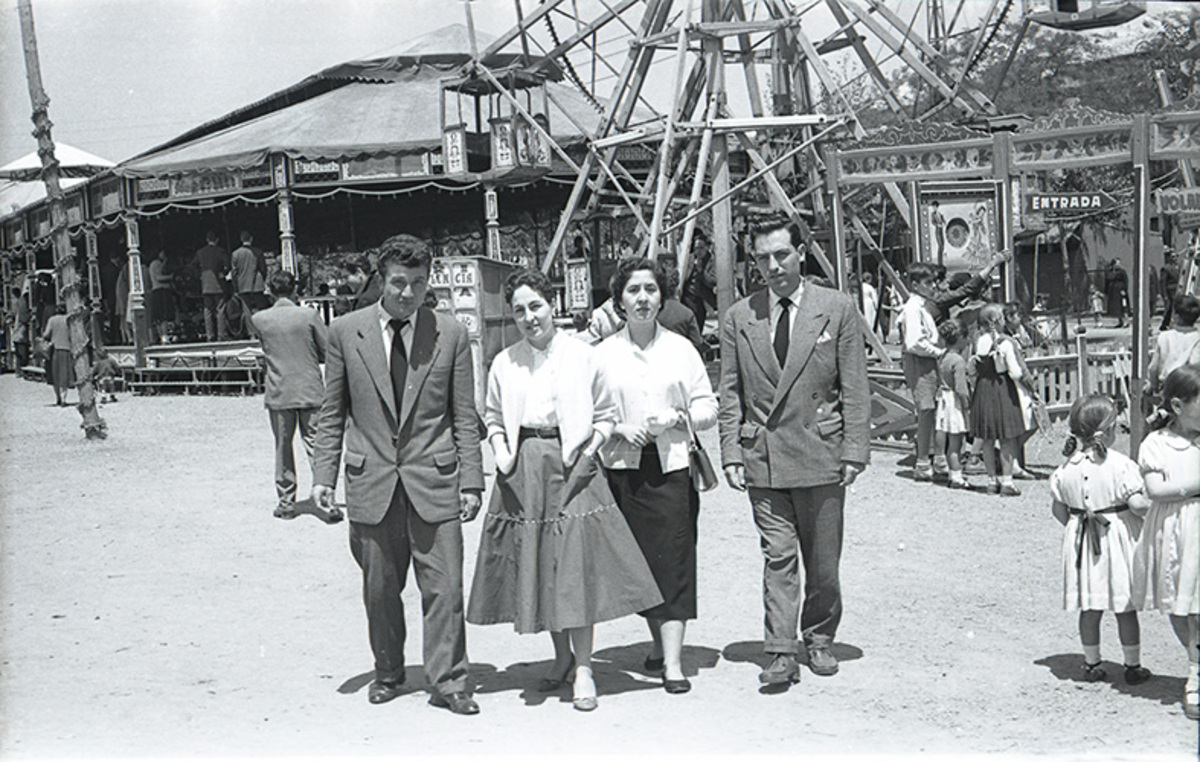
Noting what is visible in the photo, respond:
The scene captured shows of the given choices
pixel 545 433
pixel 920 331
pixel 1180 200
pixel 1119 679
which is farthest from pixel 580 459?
pixel 1180 200

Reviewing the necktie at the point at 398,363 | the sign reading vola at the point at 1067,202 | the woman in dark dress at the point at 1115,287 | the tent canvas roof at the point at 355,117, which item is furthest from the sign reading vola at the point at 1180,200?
the woman in dark dress at the point at 1115,287

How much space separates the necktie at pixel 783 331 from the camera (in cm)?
580

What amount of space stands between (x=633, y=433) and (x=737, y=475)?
22.2 inches

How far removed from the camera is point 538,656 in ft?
20.4

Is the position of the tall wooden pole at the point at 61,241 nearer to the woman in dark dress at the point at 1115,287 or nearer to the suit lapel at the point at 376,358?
the suit lapel at the point at 376,358

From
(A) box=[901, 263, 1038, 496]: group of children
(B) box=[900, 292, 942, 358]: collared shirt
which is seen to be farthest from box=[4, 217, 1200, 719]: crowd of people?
(B) box=[900, 292, 942, 358]: collared shirt

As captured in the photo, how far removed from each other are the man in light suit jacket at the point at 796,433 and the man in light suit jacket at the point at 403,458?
1214 millimetres

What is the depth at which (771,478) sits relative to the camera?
572cm

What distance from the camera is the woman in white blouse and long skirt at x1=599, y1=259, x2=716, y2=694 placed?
18.5 feet

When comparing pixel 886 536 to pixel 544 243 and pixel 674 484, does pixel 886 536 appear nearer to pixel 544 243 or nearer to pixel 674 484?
pixel 674 484

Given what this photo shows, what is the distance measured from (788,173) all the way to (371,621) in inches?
758

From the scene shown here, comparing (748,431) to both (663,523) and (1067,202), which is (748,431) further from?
(1067,202)

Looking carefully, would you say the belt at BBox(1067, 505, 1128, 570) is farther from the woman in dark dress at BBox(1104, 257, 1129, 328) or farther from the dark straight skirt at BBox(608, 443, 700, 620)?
the woman in dark dress at BBox(1104, 257, 1129, 328)

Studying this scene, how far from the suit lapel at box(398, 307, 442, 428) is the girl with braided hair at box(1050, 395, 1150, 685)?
2707 mm
